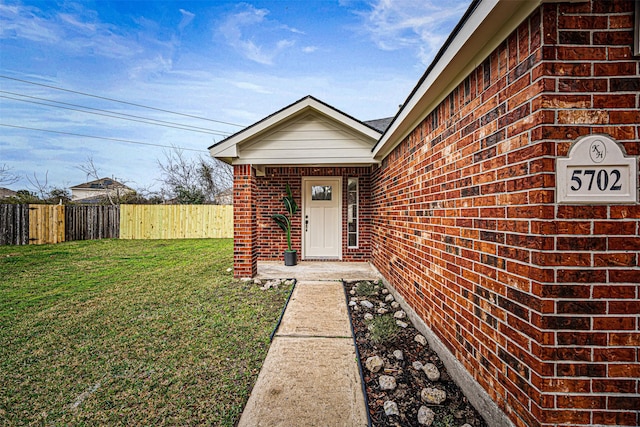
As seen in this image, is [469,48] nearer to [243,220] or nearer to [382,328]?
[382,328]

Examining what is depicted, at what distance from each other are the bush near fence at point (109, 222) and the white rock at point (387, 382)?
41.3 ft

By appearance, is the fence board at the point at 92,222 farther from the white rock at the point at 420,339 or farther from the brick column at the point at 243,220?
the white rock at the point at 420,339

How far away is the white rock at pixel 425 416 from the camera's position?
5.81 feet

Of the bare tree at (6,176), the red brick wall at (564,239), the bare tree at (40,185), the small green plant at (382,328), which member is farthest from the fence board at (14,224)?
the red brick wall at (564,239)

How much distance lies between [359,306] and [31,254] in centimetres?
1056

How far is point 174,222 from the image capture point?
12969 millimetres

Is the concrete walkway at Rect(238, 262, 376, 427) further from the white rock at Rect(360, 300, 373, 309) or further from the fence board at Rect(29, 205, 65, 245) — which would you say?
the fence board at Rect(29, 205, 65, 245)

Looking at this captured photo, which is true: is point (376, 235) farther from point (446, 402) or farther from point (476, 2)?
point (476, 2)

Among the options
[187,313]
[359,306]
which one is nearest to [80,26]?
[187,313]

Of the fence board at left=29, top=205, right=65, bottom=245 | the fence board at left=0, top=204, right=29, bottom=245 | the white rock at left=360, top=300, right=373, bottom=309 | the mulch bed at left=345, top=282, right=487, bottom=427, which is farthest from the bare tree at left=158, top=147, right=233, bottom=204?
the mulch bed at left=345, top=282, right=487, bottom=427

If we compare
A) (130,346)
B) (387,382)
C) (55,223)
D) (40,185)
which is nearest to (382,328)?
(387,382)

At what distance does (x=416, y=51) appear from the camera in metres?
10.6

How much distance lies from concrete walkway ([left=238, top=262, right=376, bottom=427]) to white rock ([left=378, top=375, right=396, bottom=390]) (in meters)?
0.19

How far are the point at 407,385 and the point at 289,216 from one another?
5042 millimetres
